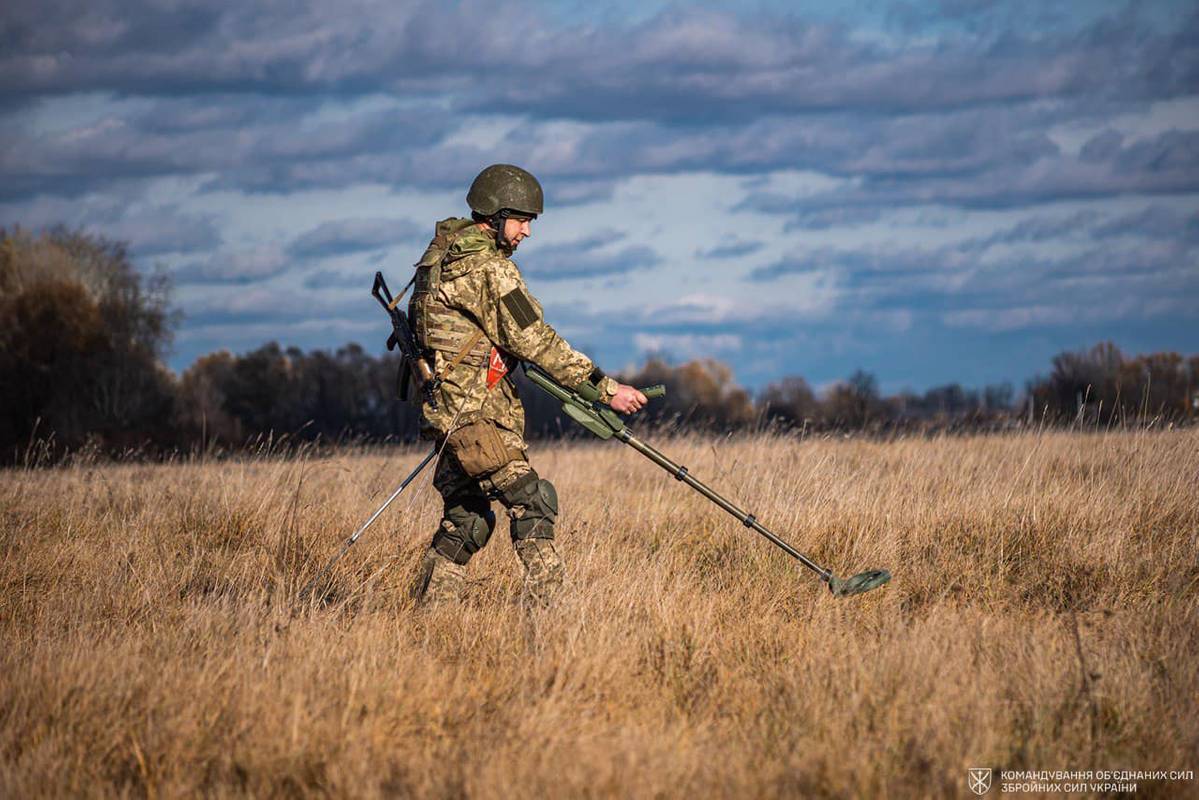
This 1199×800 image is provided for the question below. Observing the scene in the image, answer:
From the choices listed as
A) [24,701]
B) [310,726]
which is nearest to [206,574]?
[24,701]

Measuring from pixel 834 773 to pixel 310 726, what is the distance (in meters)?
2.00

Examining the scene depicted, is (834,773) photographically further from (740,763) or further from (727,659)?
(727,659)

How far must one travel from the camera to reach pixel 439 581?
657 centimetres

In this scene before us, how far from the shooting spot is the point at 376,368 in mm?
36094

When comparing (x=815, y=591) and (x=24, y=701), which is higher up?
(x=815, y=591)

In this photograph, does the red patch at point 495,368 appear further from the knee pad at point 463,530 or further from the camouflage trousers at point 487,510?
the knee pad at point 463,530

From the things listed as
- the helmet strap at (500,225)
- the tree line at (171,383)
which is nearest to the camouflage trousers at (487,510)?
the helmet strap at (500,225)

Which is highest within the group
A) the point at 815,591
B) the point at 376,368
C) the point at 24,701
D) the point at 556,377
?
the point at 376,368

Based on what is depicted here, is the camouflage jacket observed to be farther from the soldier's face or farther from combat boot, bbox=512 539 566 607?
combat boot, bbox=512 539 566 607

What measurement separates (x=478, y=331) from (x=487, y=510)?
113 cm

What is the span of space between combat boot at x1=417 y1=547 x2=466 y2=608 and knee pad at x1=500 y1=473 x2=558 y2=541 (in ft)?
1.58

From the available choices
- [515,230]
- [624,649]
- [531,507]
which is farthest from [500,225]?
[624,649]

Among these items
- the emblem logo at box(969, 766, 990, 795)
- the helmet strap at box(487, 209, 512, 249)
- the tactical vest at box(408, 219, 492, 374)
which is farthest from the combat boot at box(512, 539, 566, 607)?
the emblem logo at box(969, 766, 990, 795)

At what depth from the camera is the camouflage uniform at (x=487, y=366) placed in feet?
20.5
